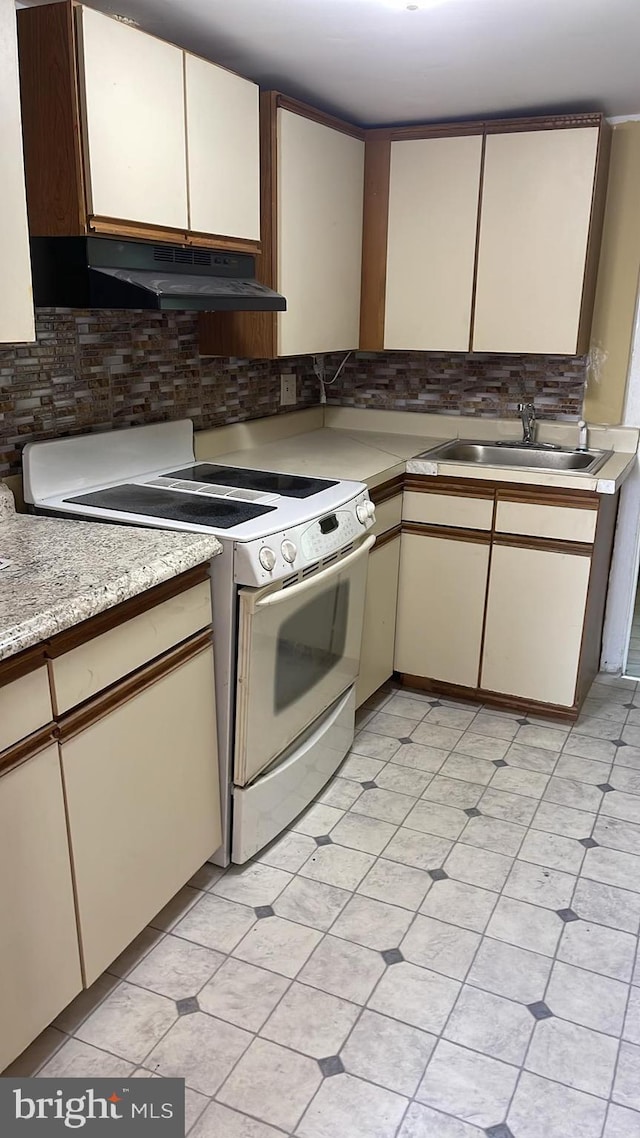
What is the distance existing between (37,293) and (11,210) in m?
0.35

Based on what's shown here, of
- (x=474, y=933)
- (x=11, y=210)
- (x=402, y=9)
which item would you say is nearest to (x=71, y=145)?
(x=11, y=210)

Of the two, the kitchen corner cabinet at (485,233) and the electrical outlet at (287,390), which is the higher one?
the kitchen corner cabinet at (485,233)

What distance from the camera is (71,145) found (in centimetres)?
179

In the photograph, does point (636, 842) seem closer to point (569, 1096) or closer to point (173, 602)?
point (569, 1096)

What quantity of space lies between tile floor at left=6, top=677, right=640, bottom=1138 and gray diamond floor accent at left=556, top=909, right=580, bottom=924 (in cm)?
1

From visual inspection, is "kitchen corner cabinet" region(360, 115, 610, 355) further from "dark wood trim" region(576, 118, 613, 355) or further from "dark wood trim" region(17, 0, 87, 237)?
"dark wood trim" region(17, 0, 87, 237)

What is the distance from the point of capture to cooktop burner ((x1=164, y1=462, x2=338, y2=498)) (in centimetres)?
235

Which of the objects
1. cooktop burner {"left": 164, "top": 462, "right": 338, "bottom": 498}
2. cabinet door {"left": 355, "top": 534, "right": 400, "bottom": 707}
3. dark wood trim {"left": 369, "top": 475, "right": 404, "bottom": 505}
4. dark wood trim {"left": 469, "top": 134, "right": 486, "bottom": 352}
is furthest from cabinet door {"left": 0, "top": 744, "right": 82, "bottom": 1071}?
dark wood trim {"left": 469, "top": 134, "right": 486, "bottom": 352}

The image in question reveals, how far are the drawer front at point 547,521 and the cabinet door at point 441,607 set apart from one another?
0.37ft

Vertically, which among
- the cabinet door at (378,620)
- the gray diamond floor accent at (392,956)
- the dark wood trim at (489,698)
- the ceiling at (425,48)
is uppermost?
the ceiling at (425,48)

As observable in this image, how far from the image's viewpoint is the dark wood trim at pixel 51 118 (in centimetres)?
176

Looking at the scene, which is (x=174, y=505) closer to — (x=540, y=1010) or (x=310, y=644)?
(x=310, y=644)
